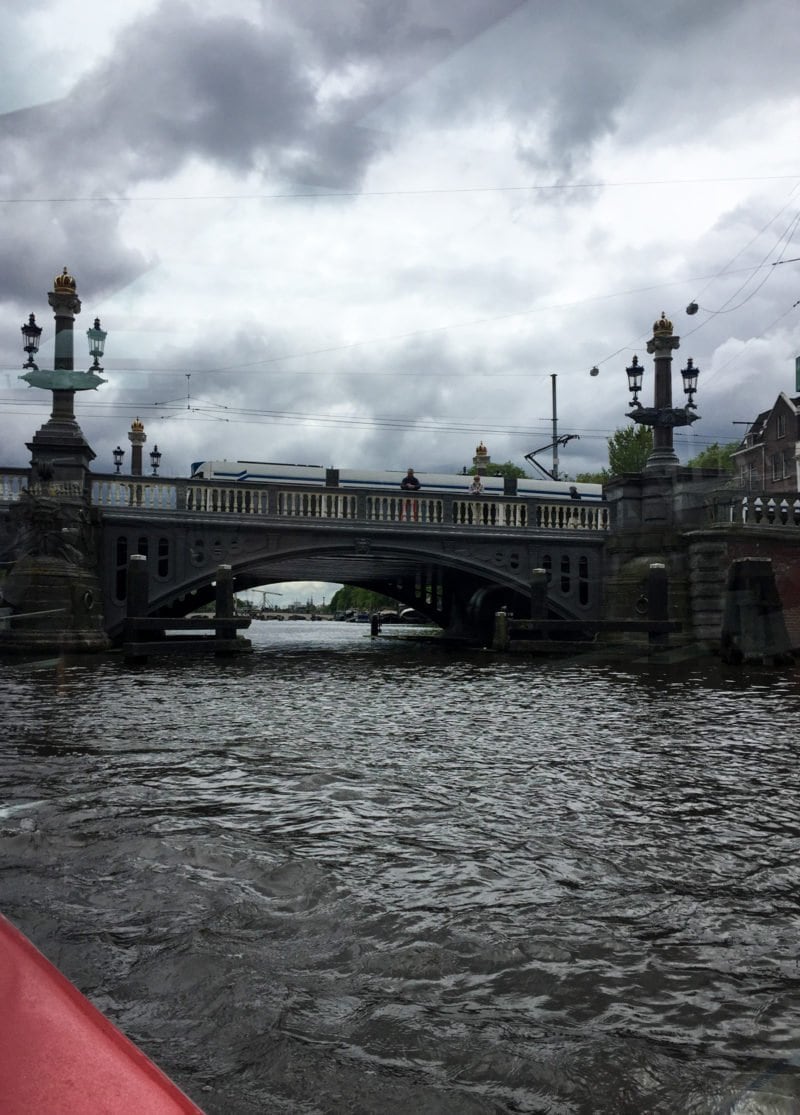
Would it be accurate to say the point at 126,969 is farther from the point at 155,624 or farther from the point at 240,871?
the point at 155,624

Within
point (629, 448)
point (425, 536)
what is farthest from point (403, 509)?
point (629, 448)

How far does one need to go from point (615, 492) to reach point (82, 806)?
20.8 meters

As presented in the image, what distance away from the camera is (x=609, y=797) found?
5.96m

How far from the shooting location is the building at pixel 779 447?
44.8m

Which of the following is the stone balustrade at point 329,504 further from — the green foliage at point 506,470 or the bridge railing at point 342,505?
the green foliage at point 506,470

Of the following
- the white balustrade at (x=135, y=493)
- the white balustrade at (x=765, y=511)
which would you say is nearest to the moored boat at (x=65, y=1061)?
the white balustrade at (x=135, y=493)

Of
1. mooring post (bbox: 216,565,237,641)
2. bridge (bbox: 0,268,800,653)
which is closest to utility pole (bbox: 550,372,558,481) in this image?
bridge (bbox: 0,268,800,653)

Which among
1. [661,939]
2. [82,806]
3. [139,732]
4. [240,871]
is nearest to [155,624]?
[139,732]

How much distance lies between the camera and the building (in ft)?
147

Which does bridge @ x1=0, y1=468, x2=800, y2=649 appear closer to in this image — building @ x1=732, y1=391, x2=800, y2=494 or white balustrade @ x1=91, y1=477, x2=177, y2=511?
white balustrade @ x1=91, y1=477, x2=177, y2=511

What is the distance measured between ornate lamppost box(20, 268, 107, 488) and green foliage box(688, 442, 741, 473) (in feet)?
143

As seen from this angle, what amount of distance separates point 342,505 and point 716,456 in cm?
4145

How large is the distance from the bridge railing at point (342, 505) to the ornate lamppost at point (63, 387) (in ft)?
2.93

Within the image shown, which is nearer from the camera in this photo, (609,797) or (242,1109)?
(242,1109)
